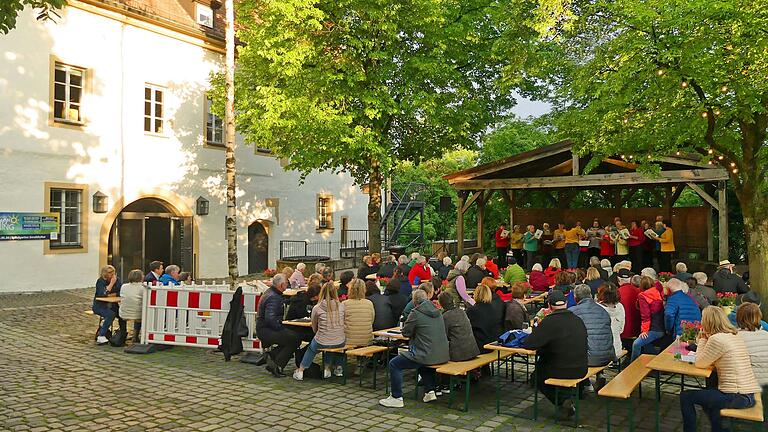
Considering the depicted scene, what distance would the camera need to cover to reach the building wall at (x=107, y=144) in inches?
654

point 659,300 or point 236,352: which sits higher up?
point 659,300

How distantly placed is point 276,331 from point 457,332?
285cm

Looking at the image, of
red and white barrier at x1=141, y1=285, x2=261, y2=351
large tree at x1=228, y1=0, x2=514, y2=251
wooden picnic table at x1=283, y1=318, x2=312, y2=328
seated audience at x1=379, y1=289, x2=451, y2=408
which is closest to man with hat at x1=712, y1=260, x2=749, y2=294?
seated audience at x1=379, y1=289, x2=451, y2=408

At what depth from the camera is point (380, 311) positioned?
29.7ft

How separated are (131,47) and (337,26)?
22.8 ft

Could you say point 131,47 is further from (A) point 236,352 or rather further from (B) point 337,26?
(A) point 236,352

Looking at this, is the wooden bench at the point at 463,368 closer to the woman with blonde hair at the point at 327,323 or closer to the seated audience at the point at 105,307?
the woman with blonde hair at the point at 327,323

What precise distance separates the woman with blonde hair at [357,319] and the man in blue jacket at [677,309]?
4.09m

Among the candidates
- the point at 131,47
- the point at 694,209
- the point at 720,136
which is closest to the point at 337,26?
the point at 131,47

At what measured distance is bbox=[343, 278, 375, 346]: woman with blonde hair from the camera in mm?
8508

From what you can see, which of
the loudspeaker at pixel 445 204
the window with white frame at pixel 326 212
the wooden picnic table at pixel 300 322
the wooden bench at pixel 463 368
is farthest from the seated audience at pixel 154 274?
the loudspeaker at pixel 445 204

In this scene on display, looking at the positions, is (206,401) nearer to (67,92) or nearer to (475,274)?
(475,274)

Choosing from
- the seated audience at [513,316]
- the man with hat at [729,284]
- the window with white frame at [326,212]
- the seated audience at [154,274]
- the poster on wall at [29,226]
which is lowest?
the seated audience at [513,316]

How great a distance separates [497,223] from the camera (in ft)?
86.1
